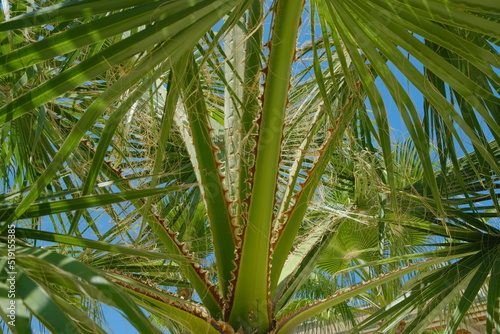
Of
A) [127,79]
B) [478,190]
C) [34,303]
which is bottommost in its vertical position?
[34,303]

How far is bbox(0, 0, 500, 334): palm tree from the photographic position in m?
0.90

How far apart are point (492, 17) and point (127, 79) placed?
0.91 meters

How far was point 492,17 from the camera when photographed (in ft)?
4.57

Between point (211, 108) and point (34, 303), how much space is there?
1859mm

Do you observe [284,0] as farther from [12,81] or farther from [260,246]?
[12,81]

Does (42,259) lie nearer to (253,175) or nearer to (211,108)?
(253,175)

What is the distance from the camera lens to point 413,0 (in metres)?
1.02

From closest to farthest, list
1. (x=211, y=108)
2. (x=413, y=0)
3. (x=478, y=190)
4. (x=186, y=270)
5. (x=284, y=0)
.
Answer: (x=413, y=0) → (x=284, y=0) → (x=186, y=270) → (x=478, y=190) → (x=211, y=108)

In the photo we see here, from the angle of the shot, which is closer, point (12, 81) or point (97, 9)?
point (97, 9)

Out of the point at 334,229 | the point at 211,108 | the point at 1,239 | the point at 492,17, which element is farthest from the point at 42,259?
the point at 211,108

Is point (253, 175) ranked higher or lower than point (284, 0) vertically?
lower

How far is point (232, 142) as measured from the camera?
5.76ft

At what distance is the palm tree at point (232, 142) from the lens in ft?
2.95

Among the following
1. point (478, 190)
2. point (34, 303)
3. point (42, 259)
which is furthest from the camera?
point (478, 190)
